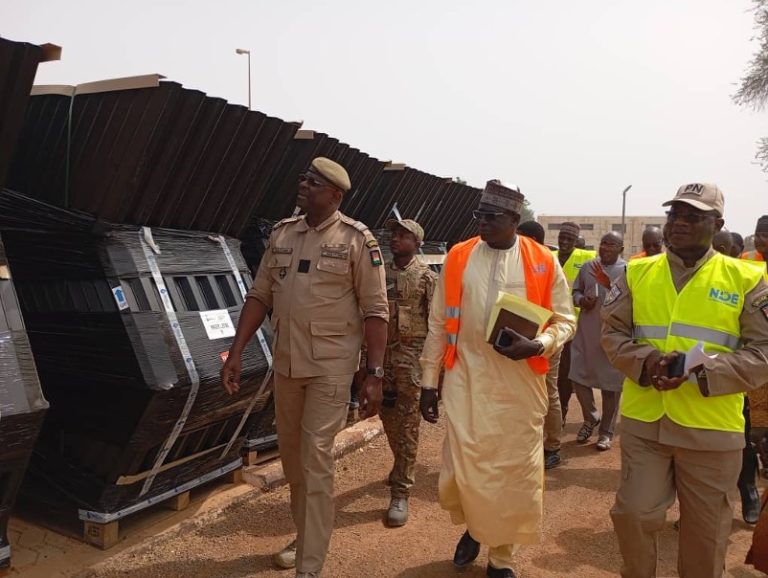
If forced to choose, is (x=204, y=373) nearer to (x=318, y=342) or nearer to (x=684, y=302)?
(x=318, y=342)

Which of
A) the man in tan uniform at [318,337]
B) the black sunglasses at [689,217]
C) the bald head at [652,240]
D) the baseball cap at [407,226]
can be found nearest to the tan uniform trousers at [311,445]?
the man in tan uniform at [318,337]

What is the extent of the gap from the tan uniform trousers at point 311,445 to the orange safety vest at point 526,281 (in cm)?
58

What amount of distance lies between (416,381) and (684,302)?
6.87 feet

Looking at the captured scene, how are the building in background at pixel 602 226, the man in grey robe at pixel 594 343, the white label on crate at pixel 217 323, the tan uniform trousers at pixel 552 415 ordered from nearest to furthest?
the white label on crate at pixel 217 323 → the tan uniform trousers at pixel 552 415 → the man in grey robe at pixel 594 343 → the building in background at pixel 602 226

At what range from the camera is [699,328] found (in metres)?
2.60

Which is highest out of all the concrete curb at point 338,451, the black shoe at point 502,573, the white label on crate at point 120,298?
the white label on crate at point 120,298

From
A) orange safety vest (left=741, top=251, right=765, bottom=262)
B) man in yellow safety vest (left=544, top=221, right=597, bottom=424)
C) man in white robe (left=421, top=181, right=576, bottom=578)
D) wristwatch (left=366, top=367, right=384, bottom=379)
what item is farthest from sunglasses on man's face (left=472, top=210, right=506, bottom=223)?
man in yellow safety vest (left=544, top=221, right=597, bottom=424)

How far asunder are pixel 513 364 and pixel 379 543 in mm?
1517

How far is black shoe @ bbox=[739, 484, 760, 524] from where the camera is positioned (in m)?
4.28

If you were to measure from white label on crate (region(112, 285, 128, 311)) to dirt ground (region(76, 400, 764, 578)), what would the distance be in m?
1.35

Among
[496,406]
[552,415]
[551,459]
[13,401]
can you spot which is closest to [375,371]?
[496,406]

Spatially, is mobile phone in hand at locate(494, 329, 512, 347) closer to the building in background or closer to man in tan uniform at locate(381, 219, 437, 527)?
man in tan uniform at locate(381, 219, 437, 527)

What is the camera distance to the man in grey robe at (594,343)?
19.6 feet

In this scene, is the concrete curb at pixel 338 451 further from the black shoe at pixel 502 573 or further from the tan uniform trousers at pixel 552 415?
the black shoe at pixel 502 573
